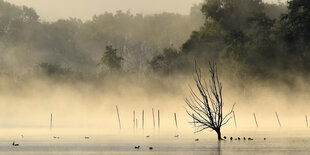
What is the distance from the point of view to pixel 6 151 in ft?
141

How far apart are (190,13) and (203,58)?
5846 centimetres

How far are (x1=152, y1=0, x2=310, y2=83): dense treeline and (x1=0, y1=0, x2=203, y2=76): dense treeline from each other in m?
50.1

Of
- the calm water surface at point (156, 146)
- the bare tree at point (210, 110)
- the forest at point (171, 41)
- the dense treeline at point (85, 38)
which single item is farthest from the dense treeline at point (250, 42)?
the dense treeline at point (85, 38)

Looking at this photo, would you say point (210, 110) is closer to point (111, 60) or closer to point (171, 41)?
point (111, 60)

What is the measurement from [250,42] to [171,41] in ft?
212

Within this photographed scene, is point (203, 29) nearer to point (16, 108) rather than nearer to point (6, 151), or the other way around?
point (16, 108)

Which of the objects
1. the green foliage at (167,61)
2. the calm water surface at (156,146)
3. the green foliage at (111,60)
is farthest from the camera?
the green foliage at (111,60)

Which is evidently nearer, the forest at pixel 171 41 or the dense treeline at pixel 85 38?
the forest at pixel 171 41

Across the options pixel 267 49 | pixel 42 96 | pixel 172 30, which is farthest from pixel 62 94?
pixel 172 30

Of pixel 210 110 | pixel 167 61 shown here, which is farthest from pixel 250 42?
pixel 210 110

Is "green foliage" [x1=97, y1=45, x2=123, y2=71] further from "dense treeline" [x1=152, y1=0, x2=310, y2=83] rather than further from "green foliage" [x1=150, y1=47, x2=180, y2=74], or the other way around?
"dense treeline" [x1=152, y1=0, x2=310, y2=83]

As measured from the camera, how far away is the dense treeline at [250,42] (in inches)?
3526

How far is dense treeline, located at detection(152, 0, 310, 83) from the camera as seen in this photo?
89562 mm

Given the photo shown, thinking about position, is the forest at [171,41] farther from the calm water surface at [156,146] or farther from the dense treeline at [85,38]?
the calm water surface at [156,146]
